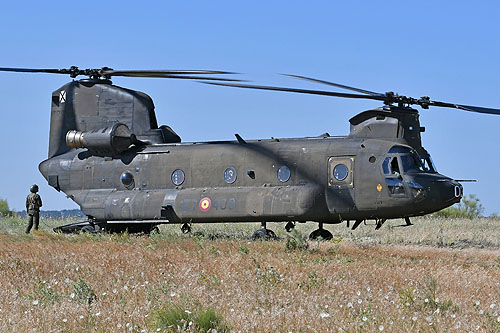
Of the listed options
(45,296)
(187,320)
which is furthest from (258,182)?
(187,320)

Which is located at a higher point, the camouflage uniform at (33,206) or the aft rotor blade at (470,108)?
the aft rotor blade at (470,108)

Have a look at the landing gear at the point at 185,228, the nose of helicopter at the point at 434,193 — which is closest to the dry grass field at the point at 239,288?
the nose of helicopter at the point at 434,193

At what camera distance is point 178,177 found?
21188 millimetres

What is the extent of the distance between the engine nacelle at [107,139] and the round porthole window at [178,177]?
2102 millimetres

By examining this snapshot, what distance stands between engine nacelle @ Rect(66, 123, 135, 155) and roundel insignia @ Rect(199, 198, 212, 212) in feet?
11.8

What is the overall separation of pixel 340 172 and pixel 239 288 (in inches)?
400

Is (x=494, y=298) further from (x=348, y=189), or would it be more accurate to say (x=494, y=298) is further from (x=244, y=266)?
(x=348, y=189)

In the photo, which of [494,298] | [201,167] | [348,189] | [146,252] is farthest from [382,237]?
[494,298]

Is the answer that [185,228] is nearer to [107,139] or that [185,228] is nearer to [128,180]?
[128,180]

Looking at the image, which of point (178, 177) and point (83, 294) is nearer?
point (83, 294)

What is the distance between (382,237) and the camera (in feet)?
78.4

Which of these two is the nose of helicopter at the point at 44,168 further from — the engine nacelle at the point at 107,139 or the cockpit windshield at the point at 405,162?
the cockpit windshield at the point at 405,162

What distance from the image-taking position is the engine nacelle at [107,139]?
2186 centimetres

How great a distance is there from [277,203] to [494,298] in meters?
10.2
